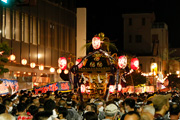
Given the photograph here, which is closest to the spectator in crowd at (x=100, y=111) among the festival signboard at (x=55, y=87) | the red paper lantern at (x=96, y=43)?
the festival signboard at (x=55, y=87)

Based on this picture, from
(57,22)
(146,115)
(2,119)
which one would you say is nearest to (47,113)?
(2,119)

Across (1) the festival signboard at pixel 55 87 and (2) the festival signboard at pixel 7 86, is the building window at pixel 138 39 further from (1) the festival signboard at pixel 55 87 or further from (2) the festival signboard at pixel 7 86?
(2) the festival signboard at pixel 7 86

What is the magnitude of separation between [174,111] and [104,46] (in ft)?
56.1

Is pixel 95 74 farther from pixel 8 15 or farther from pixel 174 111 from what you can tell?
pixel 174 111

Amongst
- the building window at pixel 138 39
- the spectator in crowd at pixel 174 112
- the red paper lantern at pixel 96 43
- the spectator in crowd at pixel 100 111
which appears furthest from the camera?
the building window at pixel 138 39

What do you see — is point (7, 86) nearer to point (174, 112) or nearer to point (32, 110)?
point (32, 110)

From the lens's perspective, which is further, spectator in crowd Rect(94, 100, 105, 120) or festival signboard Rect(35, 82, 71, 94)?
festival signboard Rect(35, 82, 71, 94)

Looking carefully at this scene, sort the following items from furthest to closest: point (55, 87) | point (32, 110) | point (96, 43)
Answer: point (55, 87)
point (96, 43)
point (32, 110)

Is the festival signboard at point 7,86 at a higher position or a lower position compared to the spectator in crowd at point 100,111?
higher

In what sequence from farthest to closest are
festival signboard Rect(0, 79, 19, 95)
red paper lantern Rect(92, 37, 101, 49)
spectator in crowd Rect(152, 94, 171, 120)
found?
red paper lantern Rect(92, 37, 101, 49) → festival signboard Rect(0, 79, 19, 95) → spectator in crowd Rect(152, 94, 171, 120)

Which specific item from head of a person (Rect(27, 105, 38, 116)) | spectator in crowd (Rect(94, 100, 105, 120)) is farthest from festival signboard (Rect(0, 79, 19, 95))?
head of a person (Rect(27, 105, 38, 116))

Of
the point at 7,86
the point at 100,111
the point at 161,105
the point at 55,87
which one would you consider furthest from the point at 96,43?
the point at 161,105

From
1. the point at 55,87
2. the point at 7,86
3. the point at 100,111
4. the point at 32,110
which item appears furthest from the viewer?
the point at 55,87

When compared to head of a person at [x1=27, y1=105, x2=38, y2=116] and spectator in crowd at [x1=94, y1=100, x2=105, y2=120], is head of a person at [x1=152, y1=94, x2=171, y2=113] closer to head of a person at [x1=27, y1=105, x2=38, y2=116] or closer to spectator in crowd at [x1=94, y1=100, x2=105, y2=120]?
spectator in crowd at [x1=94, y1=100, x2=105, y2=120]
